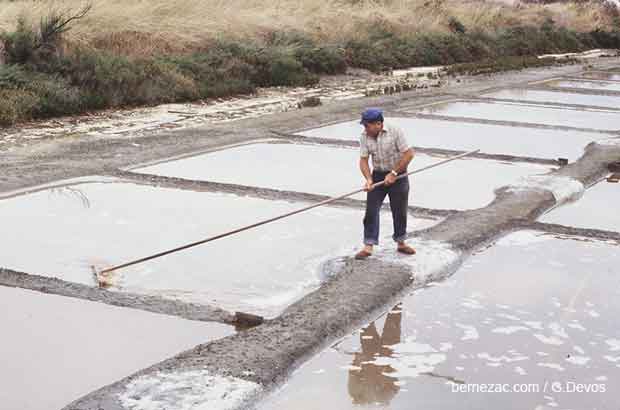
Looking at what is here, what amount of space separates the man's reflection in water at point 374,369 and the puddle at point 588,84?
1693 centimetres

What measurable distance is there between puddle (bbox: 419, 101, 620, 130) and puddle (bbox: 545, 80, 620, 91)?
4.51 metres

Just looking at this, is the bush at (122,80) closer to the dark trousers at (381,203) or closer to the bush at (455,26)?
the dark trousers at (381,203)

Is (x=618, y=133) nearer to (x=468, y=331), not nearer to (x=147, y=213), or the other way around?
(x=147, y=213)

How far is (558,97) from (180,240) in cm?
1342

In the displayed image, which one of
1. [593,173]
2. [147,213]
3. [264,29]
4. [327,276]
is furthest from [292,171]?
[264,29]

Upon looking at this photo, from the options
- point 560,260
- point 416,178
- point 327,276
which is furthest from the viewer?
point 416,178

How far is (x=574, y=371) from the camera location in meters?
5.09

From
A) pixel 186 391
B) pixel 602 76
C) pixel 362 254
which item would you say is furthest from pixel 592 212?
pixel 602 76

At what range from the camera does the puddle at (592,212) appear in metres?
8.54

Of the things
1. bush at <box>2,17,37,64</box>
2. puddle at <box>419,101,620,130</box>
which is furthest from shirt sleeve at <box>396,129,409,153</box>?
bush at <box>2,17,37,64</box>

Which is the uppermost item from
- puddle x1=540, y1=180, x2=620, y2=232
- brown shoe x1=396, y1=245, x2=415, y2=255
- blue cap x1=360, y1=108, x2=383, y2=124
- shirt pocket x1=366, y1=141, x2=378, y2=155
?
blue cap x1=360, y1=108, x2=383, y2=124

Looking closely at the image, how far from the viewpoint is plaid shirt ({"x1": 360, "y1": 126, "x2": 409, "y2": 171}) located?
6.77 meters

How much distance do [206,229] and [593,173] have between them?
16.0ft

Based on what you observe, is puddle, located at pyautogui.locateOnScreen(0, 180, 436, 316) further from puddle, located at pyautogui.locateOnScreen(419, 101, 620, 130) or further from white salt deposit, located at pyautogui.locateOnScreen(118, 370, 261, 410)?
puddle, located at pyautogui.locateOnScreen(419, 101, 620, 130)
